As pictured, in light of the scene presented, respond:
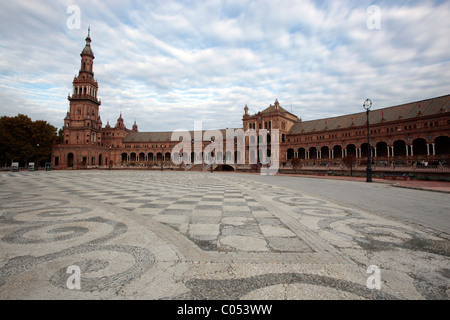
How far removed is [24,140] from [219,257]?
7504 cm

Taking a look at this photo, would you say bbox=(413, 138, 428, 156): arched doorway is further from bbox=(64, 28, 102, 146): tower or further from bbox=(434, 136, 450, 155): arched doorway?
bbox=(64, 28, 102, 146): tower

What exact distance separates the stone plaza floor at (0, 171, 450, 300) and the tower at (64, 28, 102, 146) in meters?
74.7

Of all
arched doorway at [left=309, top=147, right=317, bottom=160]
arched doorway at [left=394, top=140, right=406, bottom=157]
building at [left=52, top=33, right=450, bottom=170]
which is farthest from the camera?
arched doorway at [left=309, top=147, right=317, bottom=160]

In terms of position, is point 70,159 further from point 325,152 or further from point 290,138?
point 325,152

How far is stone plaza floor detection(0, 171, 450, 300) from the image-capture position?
226 centimetres

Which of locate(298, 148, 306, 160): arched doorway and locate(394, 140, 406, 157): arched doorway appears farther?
locate(298, 148, 306, 160): arched doorway

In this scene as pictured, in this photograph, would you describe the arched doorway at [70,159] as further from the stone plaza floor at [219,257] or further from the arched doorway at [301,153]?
the stone plaza floor at [219,257]

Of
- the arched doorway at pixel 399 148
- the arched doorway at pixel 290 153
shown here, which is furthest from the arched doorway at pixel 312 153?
the arched doorway at pixel 399 148

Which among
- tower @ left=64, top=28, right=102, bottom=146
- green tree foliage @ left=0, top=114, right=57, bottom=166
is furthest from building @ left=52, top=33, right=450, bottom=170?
green tree foliage @ left=0, top=114, right=57, bottom=166

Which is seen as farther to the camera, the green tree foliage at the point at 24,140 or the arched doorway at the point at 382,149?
the green tree foliage at the point at 24,140

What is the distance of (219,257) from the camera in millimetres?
3131

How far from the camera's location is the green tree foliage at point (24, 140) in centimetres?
5045

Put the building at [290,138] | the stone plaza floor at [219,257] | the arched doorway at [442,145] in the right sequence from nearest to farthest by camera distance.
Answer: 1. the stone plaza floor at [219,257]
2. the arched doorway at [442,145]
3. the building at [290,138]
